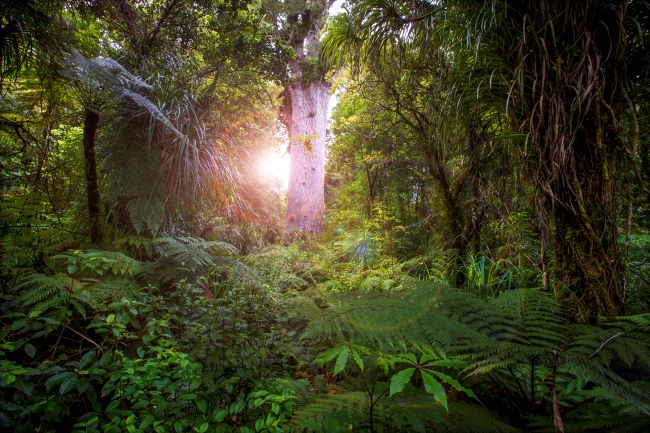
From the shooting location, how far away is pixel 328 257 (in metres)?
4.42

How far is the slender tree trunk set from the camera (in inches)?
89.9

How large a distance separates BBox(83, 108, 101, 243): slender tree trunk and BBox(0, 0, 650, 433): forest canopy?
2cm

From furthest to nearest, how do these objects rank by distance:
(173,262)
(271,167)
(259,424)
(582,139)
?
1. (271,167)
2. (173,262)
3. (582,139)
4. (259,424)

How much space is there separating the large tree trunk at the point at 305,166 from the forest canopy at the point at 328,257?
1.64 metres

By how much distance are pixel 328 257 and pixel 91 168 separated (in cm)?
298

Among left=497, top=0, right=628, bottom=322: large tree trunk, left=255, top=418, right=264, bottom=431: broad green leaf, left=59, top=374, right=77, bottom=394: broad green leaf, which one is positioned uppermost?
left=497, top=0, right=628, bottom=322: large tree trunk

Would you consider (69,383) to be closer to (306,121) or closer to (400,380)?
(400,380)

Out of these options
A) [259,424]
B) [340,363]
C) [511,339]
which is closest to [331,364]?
[259,424]

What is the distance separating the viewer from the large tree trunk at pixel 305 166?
5.84 metres

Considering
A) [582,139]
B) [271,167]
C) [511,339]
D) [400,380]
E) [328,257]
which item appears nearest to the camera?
[400,380]

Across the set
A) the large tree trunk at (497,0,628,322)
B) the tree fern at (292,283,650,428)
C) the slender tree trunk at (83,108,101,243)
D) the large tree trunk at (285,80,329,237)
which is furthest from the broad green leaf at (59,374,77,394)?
the large tree trunk at (285,80,329,237)

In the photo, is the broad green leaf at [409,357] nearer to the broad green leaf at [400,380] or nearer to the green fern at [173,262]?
the broad green leaf at [400,380]

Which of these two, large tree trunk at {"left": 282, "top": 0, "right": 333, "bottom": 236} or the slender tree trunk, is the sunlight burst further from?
the slender tree trunk

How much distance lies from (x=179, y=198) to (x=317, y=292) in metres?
1.58
